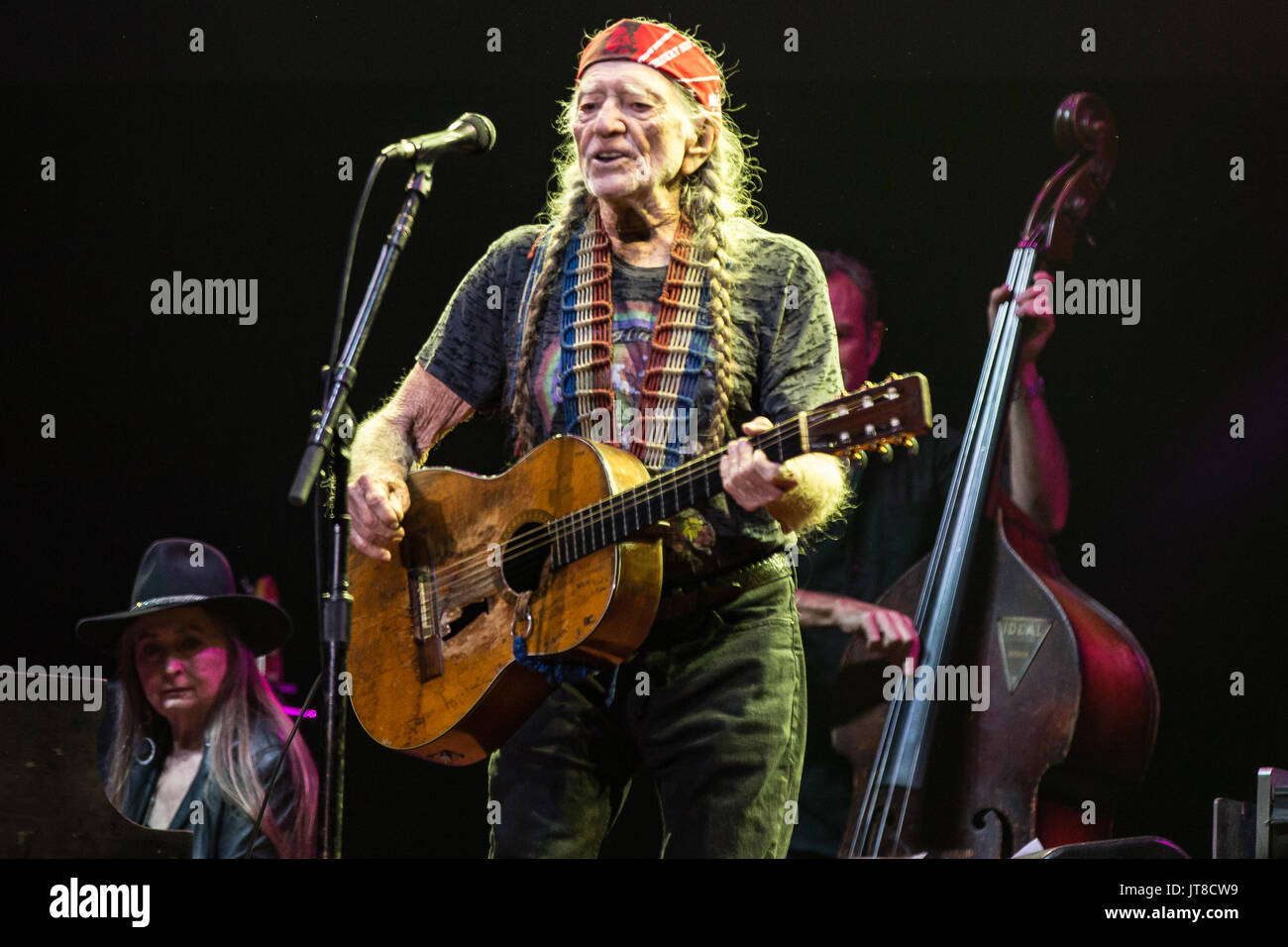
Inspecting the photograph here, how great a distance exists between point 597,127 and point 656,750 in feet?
4.13

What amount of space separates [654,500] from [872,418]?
0.44 metres

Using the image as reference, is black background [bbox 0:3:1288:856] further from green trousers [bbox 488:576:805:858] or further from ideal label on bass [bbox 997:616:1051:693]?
green trousers [bbox 488:576:805:858]

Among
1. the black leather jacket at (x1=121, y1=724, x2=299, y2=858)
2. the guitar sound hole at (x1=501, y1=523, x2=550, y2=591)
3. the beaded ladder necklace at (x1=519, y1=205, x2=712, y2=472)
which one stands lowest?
the black leather jacket at (x1=121, y1=724, x2=299, y2=858)

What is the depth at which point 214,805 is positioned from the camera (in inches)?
144

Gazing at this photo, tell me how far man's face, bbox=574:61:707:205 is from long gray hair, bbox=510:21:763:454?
0.18 ft

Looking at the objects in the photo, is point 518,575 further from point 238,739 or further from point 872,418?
point 238,739

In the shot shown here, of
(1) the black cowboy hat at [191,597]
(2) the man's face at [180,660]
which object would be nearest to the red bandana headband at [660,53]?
(1) the black cowboy hat at [191,597]

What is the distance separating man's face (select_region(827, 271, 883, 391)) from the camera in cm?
377

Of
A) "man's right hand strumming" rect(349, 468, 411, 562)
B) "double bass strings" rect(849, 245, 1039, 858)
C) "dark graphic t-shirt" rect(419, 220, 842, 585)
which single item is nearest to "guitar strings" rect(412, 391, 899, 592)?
"dark graphic t-shirt" rect(419, 220, 842, 585)

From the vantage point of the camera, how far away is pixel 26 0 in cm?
388

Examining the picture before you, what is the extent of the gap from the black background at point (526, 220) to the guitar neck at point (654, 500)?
1.29 m

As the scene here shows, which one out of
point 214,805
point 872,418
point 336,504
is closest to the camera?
point 872,418

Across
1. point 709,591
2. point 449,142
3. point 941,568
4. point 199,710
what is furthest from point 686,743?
point 199,710

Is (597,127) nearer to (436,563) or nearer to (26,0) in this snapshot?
(436,563)
